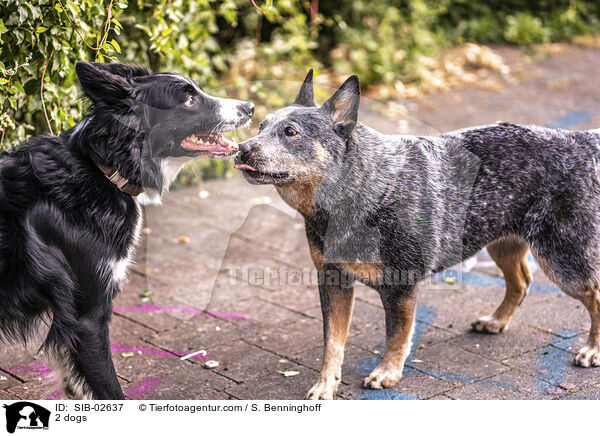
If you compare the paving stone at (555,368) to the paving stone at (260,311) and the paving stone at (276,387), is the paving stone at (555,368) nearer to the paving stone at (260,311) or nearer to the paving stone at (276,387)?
the paving stone at (276,387)

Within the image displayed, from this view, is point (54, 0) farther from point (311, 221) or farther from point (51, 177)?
point (311, 221)

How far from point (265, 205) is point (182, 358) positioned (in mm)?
2690

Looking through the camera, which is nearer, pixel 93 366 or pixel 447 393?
pixel 93 366

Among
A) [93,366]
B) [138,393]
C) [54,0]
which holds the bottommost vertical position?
[138,393]

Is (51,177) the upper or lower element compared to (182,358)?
upper

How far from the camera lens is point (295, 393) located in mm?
3826

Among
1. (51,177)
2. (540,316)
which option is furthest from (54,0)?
(540,316)

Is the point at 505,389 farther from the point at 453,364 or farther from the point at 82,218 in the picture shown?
the point at 82,218

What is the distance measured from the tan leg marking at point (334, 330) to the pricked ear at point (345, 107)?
847 millimetres

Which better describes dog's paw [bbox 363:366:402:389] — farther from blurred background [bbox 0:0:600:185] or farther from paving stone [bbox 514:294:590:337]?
blurred background [bbox 0:0:600:185]

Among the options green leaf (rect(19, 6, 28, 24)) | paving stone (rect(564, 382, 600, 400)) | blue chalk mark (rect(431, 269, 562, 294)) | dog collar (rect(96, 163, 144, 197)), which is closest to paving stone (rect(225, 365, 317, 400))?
dog collar (rect(96, 163, 144, 197))

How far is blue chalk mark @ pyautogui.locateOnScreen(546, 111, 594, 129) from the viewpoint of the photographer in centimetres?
813
